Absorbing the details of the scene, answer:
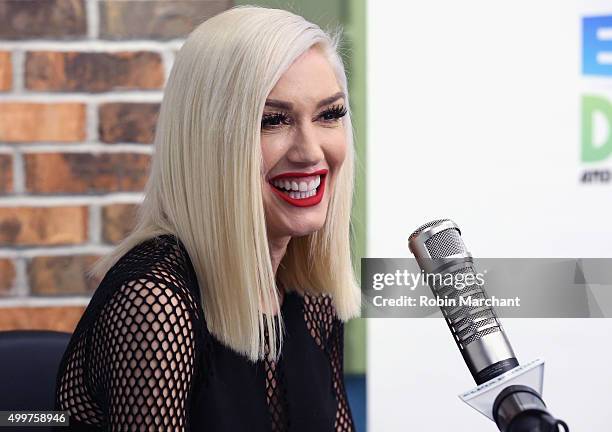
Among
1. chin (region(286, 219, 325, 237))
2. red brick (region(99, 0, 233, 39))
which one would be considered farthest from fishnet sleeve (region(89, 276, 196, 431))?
red brick (region(99, 0, 233, 39))

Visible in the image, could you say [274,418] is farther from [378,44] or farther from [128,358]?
[378,44]

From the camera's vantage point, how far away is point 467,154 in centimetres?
134

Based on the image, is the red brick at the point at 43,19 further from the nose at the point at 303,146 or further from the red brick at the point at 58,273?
the nose at the point at 303,146

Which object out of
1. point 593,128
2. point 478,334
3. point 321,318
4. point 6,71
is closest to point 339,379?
point 321,318

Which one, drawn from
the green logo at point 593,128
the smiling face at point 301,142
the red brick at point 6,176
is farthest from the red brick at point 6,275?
the green logo at point 593,128

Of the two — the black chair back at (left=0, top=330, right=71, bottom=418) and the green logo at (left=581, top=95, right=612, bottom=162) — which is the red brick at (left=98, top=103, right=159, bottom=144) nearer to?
the black chair back at (left=0, top=330, right=71, bottom=418)

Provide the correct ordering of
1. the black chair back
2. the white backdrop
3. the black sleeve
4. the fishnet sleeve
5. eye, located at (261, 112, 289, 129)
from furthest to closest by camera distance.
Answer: the white backdrop
the black sleeve
the black chair back
eye, located at (261, 112, 289, 129)
the fishnet sleeve

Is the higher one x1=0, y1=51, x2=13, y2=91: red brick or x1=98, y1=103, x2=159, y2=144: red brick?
x1=0, y1=51, x2=13, y2=91: red brick

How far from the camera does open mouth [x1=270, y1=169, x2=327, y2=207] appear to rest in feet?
3.03

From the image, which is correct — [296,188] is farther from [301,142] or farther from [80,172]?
[80,172]

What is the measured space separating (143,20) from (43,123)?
0.23 m

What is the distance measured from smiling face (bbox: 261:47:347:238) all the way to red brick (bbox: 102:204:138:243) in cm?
46

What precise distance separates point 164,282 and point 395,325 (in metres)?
0.63

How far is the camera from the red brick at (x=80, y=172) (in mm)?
1348
